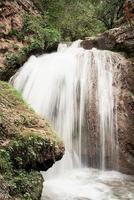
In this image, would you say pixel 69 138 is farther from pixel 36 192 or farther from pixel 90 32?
pixel 90 32

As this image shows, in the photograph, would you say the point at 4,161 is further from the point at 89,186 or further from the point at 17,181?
the point at 89,186

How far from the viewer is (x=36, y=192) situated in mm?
6016

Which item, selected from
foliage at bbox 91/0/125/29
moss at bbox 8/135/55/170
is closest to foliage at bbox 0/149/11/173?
moss at bbox 8/135/55/170

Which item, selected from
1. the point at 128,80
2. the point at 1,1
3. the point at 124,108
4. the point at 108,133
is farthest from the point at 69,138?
the point at 1,1

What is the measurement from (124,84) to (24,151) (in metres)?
6.06

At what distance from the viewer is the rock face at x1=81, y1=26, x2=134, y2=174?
34.9ft

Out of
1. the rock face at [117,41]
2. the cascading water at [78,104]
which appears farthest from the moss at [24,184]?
the rock face at [117,41]

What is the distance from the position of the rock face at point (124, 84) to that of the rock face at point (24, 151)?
4.11 metres

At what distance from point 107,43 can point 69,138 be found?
4387mm

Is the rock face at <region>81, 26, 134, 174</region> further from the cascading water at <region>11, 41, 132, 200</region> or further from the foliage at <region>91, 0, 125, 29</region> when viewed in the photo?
the foliage at <region>91, 0, 125, 29</region>

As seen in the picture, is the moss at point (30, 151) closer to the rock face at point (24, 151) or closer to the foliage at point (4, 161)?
the rock face at point (24, 151)

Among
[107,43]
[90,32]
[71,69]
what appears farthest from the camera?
[90,32]

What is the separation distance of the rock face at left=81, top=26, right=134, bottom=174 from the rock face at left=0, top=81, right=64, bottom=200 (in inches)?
162

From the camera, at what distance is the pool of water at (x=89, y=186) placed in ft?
25.1
